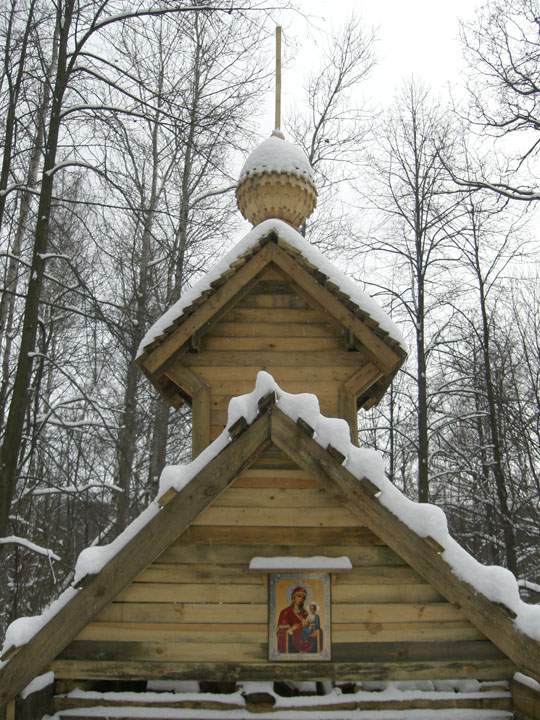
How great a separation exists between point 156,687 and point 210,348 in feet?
11.4

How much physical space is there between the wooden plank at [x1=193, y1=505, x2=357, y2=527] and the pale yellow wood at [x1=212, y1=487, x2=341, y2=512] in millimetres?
23

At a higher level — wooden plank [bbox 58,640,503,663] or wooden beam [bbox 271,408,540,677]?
wooden beam [bbox 271,408,540,677]

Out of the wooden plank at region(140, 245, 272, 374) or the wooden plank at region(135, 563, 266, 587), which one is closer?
the wooden plank at region(135, 563, 266, 587)

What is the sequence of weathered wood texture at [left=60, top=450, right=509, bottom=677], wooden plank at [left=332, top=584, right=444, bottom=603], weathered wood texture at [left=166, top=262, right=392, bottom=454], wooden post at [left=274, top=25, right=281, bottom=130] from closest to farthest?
weathered wood texture at [left=60, top=450, right=509, bottom=677] < wooden plank at [left=332, top=584, right=444, bottom=603] < weathered wood texture at [left=166, top=262, right=392, bottom=454] < wooden post at [left=274, top=25, right=281, bottom=130]

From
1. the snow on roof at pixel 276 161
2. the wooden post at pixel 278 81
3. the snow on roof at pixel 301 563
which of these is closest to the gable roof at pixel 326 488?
the snow on roof at pixel 301 563

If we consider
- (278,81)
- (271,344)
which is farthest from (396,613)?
(278,81)

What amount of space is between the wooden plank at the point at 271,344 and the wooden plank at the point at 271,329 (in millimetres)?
45

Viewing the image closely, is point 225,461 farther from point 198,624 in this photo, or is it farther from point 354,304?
point 354,304

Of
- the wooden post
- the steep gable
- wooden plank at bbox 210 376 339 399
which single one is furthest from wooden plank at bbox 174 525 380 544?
the wooden post

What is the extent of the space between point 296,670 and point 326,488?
125cm

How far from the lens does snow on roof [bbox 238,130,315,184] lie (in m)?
8.15

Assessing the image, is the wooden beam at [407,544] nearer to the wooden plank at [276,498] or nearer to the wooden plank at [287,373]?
the wooden plank at [276,498]

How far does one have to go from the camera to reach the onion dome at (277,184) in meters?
8.16

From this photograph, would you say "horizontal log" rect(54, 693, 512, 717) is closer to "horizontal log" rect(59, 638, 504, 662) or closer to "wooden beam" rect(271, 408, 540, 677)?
"horizontal log" rect(59, 638, 504, 662)
